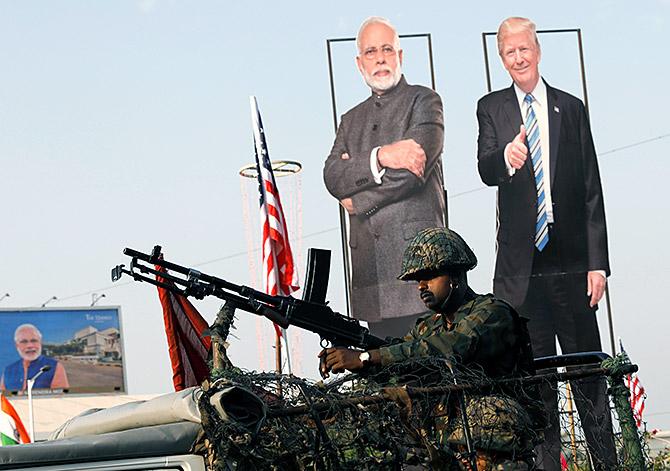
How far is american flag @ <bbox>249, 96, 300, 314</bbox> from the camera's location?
17.1 metres

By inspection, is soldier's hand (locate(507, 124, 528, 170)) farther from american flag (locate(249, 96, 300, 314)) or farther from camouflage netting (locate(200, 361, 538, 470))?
camouflage netting (locate(200, 361, 538, 470))

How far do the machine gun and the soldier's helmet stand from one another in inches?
53.0

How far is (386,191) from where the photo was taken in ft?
66.9

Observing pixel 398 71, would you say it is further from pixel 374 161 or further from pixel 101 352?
pixel 101 352

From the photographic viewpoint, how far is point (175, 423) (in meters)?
3.81

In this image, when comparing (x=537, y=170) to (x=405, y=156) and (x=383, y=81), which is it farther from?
(x=383, y=81)

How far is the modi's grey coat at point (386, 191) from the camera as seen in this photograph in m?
20.2

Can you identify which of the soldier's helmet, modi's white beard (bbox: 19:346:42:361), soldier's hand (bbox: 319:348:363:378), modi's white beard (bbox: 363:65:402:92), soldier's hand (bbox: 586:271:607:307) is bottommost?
soldier's hand (bbox: 319:348:363:378)

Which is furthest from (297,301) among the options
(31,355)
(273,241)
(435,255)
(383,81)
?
(31,355)

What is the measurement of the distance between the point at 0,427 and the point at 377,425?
15256mm

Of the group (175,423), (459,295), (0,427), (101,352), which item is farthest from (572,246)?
(101,352)

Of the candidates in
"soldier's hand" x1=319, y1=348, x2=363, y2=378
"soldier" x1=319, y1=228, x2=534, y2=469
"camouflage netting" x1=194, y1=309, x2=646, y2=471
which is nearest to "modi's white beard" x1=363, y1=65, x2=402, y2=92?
"soldier" x1=319, y1=228, x2=534, y2=469

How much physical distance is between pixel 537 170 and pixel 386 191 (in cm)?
245

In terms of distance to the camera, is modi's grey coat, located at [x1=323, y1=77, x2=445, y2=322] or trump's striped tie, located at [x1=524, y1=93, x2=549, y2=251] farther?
modi's grey coat, located at [x1=323, y1=77, x2=445, y2=322]
